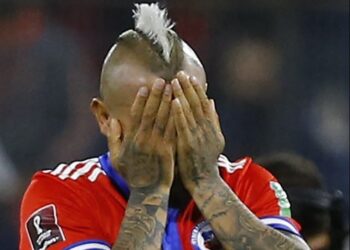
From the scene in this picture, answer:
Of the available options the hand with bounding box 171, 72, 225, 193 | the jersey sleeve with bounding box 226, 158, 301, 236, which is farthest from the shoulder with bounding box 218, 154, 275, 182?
the hand with bounding box 171, 72, 225, 193

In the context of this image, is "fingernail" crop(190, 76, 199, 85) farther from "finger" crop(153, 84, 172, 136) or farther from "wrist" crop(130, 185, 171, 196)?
"wrist" crop(130, 185, 171, 196)

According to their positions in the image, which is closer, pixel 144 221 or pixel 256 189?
pixel 144 221

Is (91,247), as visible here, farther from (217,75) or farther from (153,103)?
(217,75)

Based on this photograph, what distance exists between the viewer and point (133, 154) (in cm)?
246

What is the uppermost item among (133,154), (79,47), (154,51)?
(154,51)

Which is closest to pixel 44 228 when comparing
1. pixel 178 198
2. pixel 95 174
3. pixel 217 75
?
pixel 95 174

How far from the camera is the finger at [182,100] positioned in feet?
7.94

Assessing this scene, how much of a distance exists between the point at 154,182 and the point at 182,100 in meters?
0.17

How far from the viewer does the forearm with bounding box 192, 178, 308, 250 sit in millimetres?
2465

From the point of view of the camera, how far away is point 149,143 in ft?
8.04

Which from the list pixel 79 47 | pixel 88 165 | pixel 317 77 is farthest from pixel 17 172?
pixel 88 165

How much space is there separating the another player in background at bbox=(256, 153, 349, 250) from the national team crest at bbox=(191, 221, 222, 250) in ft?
2.45

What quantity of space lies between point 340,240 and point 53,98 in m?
1.61

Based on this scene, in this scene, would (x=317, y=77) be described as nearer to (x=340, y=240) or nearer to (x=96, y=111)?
(x=340, y=240)
